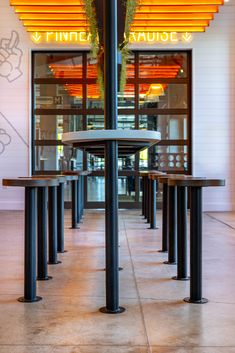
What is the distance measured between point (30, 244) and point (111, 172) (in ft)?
2.31

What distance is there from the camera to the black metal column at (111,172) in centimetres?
272

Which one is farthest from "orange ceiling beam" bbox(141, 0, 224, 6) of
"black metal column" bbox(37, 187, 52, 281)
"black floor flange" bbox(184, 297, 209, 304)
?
"black floor flange" bbox(184, 297, 209, 304)

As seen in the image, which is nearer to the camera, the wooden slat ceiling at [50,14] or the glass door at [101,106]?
the wooden slat ceiling at [50,14]

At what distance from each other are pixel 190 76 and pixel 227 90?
2.68 ft

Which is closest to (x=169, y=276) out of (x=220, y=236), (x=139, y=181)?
(x=220, y=236)

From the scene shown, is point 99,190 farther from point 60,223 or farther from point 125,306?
point 125,306

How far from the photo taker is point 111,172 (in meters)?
2.74

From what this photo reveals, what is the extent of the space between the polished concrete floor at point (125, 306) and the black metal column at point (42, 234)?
0.12 meters

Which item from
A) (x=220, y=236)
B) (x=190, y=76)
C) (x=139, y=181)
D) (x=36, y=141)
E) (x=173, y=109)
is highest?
(x=190, y=76)

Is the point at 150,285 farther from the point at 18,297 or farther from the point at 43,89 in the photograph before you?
the point at 43,89

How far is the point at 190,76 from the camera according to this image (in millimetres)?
9555

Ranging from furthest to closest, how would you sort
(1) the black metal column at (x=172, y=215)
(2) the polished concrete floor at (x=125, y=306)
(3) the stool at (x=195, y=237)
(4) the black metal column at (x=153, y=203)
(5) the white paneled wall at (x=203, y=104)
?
(5) the white paneled wall at (x=203, y=104) → (4) the black metal column at (x=153, y=203) → (1) the black metal column at (x=172, y=215) → (3) the stool at (x=195, y=237) → (2) the polished concrete floor at (x=125, y=306)

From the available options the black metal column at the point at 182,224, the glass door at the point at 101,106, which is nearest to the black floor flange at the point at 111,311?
the black metal column at the point at 182,224

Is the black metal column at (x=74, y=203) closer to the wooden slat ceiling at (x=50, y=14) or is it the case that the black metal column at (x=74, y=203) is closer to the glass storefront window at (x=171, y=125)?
the wooden slat ceiling at (x=50, y=14)
